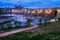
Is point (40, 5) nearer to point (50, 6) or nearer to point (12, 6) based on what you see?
point (50, 6)

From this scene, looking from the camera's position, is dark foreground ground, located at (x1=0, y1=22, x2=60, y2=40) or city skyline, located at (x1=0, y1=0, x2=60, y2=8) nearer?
city skyline, located at (x1=0, y1=0, x2=60, y2=8)

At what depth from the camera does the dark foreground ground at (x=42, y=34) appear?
5113 mm

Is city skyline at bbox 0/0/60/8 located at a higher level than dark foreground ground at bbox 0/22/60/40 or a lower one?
higher

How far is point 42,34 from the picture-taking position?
5332mm

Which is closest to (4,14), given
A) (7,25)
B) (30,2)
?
(7,25)

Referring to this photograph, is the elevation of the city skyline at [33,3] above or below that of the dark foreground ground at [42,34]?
above

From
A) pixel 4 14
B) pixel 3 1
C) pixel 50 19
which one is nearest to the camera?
pixel 3 1

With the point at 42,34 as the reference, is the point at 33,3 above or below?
above

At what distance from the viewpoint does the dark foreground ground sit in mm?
5113

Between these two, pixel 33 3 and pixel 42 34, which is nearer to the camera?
pixel 33 3

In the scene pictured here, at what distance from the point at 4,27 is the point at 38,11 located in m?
0.83

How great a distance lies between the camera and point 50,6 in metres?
4.95

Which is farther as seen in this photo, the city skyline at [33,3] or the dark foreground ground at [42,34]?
the dark foreground ground at [42,34]

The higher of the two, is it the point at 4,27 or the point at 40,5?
the point at 40,5
